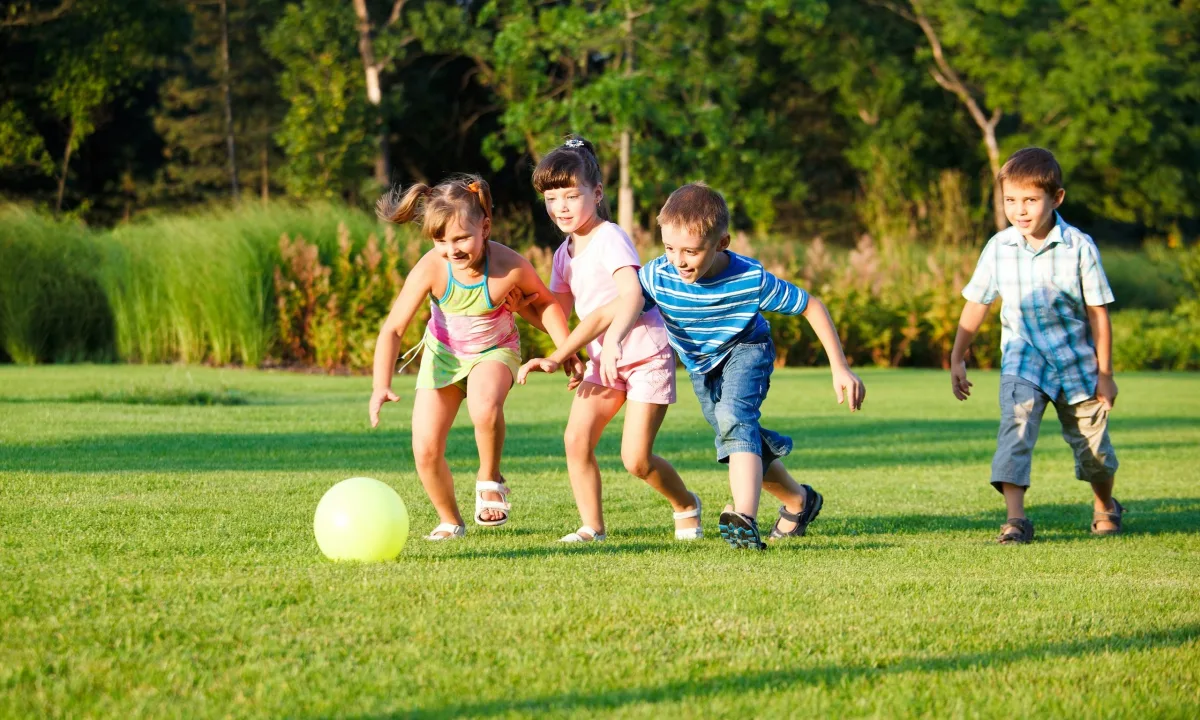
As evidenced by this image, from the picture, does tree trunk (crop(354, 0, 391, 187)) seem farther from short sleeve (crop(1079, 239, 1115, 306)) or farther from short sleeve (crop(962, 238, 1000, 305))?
short sleeve (crop(1079, 239, 1115, 306))

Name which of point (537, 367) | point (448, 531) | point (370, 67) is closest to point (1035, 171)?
point (537, 367)

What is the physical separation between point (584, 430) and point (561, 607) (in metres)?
1.72

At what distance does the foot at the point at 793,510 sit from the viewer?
20.2 ft

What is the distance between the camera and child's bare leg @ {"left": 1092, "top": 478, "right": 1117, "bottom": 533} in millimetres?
6582

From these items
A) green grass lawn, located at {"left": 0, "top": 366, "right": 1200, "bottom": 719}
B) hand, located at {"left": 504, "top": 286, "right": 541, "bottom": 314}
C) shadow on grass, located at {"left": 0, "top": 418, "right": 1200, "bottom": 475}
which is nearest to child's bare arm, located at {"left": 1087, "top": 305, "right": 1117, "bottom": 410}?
green grass lawn, located at {"left": 0, "top": 366, "right": 1200, "bottom": 719}

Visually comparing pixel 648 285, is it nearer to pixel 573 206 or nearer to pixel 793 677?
pixel 573 206

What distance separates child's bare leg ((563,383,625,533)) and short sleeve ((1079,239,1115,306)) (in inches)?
90.4

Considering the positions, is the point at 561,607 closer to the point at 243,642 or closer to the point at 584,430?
the point at 243,642

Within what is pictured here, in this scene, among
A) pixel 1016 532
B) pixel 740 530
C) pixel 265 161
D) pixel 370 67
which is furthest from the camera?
pixel 265 161

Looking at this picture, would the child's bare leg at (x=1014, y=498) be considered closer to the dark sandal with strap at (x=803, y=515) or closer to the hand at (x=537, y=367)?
the dark sandal with strap at (x=803, y=515)

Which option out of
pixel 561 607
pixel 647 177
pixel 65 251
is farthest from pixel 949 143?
pixel 561 607

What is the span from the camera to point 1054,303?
6355mm

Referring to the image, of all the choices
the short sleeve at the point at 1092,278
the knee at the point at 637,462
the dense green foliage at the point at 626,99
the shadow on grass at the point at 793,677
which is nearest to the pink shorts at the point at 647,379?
the knee at the point at 637,462

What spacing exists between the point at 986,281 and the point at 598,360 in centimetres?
209
